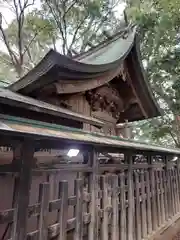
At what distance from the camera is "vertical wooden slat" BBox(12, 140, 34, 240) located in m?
1.91

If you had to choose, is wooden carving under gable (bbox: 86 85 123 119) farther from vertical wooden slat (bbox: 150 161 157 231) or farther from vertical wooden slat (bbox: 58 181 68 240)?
vertical wooden slat (bbox: 58 181 68 240)

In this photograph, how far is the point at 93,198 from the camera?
9.53 feet

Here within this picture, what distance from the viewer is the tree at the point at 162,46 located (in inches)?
403

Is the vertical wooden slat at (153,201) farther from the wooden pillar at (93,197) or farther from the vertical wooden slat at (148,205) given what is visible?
the wooden pillar at (93,197)

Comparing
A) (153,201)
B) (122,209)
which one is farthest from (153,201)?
(122,209)

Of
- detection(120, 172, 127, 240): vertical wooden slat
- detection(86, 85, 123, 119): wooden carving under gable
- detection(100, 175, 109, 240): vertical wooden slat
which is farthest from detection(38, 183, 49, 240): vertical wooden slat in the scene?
detection(86, 85, 123, 119): wooden carving under gable

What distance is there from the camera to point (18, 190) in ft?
6.50

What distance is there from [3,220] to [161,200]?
4.26m

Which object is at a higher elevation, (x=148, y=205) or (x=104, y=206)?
(x=104, y=206)

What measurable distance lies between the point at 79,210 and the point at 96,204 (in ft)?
1.24

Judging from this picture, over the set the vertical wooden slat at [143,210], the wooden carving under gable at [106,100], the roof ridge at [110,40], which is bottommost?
the vertical wooden slat at [143,210]

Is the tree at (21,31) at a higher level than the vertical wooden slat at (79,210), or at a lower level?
higher

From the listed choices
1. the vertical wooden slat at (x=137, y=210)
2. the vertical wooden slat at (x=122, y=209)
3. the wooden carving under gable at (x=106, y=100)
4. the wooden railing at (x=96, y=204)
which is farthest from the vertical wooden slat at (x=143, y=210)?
the wooden carving under gable at (x=106, y=100)

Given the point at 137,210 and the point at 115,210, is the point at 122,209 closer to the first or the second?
the point at 115,210
